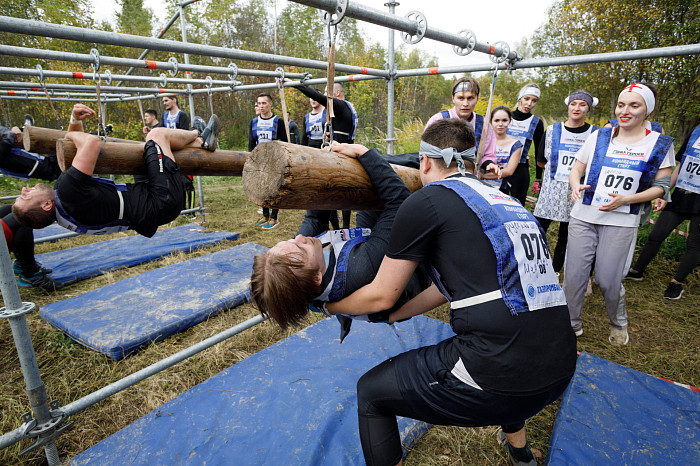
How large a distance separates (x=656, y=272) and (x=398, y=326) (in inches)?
145

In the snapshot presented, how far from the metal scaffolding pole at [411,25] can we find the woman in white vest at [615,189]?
38.1 inches

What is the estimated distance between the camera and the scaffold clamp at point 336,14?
1508mm

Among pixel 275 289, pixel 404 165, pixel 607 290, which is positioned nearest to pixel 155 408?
pixel 275 289

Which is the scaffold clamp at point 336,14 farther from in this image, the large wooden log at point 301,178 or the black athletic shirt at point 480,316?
the black athletic shirt at point 480,316

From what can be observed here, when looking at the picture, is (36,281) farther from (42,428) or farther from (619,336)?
(619,336)

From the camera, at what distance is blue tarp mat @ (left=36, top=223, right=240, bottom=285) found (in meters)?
4.43

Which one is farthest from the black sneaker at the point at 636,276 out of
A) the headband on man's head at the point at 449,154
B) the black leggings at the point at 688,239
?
the headband on man's head at the point at 449,154

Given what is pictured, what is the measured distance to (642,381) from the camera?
239 centimetres

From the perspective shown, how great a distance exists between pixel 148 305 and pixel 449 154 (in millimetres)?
3238

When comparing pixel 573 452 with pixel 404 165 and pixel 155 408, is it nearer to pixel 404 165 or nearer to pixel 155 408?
pixel 404 165

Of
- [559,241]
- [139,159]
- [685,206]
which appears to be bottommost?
[559,241]

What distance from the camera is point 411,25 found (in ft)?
6.27

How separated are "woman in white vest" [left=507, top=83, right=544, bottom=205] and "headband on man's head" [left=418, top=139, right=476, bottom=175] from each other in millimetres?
2959

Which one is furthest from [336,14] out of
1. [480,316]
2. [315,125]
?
[315,125]
